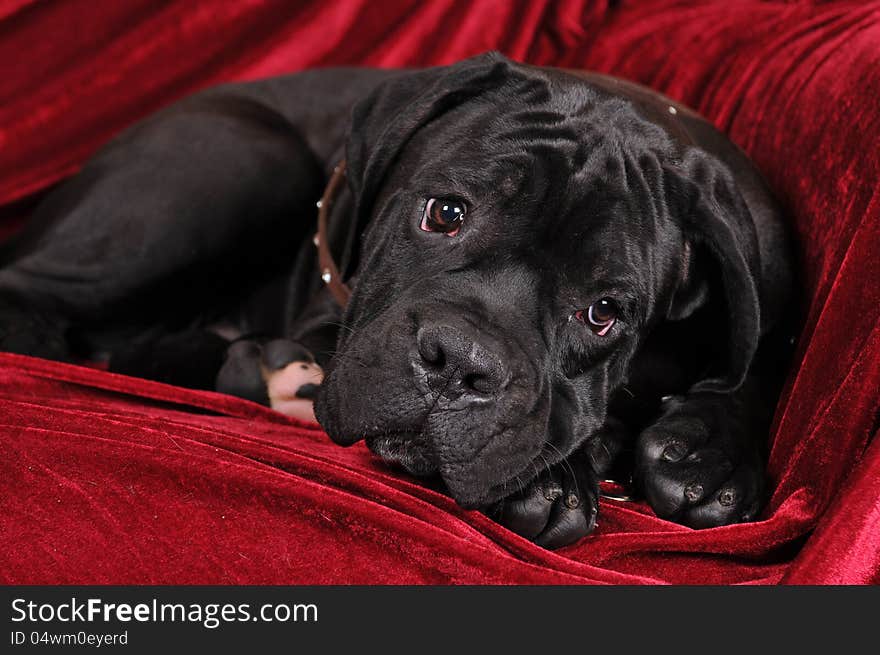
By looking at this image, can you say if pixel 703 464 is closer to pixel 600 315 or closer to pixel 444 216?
pixel 600 315

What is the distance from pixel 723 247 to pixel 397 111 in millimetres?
785

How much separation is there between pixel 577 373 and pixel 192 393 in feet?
2.91

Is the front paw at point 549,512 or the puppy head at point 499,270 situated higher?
the puppy head at point 499,270

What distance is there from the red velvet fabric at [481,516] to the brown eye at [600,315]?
1.19 ft

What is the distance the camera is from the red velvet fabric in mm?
1611

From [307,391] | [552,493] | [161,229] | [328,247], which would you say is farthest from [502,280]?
[161,229]

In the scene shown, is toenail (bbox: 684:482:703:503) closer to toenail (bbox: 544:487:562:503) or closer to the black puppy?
the black puppy

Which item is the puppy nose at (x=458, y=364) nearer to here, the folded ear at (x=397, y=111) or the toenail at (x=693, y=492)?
the toenail at (x=693, y=492)

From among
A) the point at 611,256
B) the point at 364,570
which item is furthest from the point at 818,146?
the point at 364,570

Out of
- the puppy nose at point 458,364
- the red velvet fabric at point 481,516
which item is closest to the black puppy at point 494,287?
the puppy nose at point 458,364

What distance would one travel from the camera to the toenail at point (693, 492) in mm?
1932

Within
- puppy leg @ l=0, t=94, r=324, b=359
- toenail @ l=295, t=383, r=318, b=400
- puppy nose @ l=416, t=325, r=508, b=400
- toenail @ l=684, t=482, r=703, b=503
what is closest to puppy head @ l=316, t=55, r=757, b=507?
puppy nose @ l=416, t=325, r=508, b=400

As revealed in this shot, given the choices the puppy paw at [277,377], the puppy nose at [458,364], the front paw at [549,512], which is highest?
the puppy nose at [458,364]

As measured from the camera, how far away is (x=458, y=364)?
1706mm
